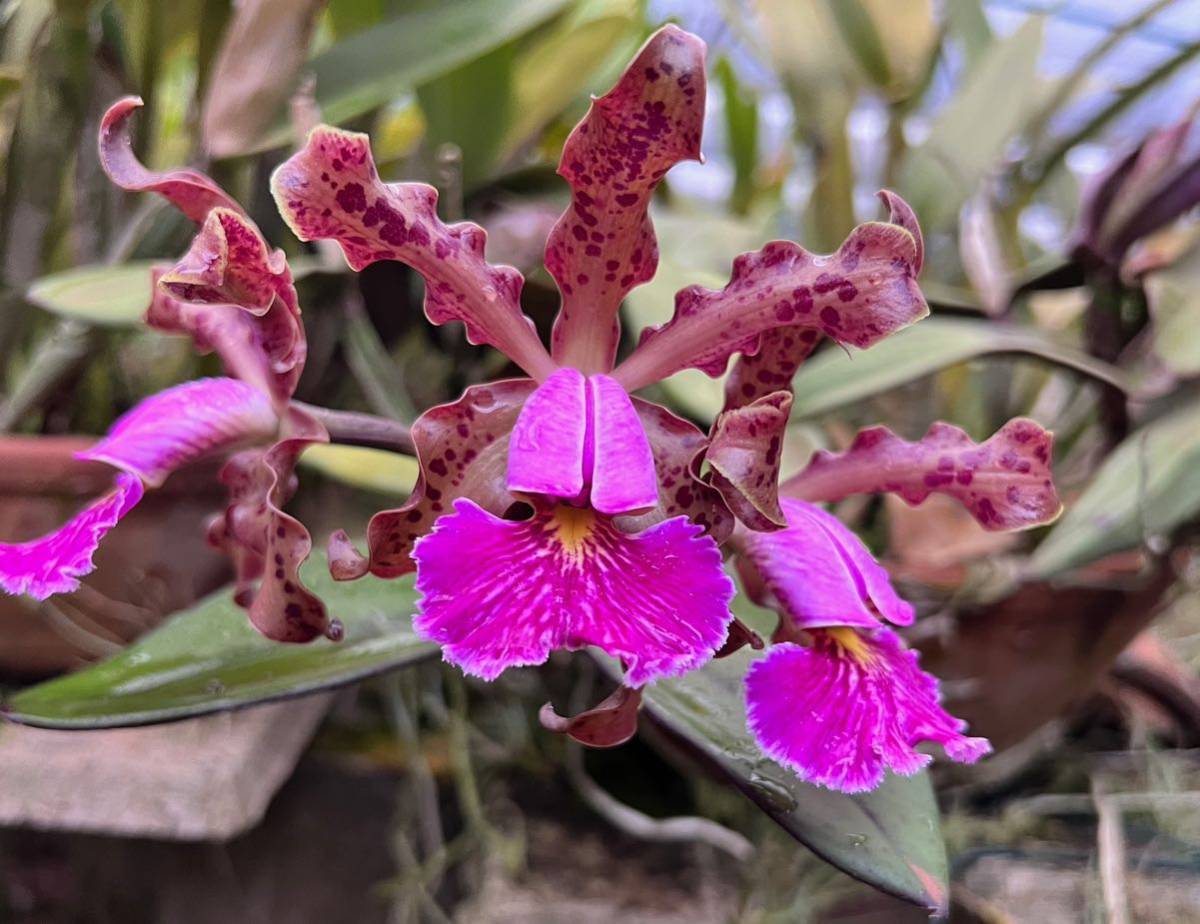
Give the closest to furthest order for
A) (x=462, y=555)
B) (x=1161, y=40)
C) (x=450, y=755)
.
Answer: (x=462, y=555) → (x=450, y=755) → (x=1161, y=40)

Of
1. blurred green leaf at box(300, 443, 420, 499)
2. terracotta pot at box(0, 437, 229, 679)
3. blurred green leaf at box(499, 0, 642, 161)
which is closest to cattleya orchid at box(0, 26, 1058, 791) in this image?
blurred green leaf at box(300, 443, 420, 499)

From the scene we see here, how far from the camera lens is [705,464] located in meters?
0.38

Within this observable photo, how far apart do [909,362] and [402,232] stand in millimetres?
408

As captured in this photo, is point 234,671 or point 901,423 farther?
point 901,423

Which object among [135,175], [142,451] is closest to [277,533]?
[142,451]

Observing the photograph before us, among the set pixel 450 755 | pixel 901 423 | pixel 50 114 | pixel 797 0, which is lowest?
pixel 450 755

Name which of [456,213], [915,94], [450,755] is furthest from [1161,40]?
[450,755]

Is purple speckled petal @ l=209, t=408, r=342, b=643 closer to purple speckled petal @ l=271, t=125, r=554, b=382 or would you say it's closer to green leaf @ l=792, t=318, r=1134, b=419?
purple speckled petal @ l=271, t=125, r=554, b=382

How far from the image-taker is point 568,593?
1.11 feet

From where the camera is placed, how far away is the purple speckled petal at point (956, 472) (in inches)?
17.6

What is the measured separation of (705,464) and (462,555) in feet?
0.36

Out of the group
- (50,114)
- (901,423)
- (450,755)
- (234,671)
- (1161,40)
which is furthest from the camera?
(1161,40)

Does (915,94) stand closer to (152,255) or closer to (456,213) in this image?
(456,213)

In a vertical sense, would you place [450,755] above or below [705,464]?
below
